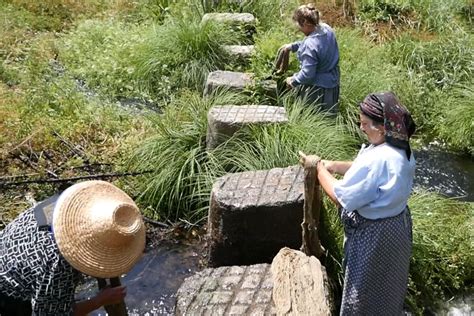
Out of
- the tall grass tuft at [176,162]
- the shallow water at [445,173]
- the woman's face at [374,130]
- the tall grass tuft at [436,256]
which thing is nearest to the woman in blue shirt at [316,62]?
the tall grass tuft at [176,162]

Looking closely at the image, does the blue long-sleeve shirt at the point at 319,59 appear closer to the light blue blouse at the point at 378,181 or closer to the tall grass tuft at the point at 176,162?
the tall grass tuft at the point at 176,162

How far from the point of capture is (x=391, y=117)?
331cm

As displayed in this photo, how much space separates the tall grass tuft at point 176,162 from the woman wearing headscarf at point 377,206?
70.7 inches

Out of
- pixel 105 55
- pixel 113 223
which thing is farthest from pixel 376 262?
pixel 105 55

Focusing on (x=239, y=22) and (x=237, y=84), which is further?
(x=239, y=22)

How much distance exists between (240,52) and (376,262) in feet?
14.5

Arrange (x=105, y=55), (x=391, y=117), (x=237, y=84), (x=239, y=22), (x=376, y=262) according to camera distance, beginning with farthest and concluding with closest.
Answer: (x=239, y=22)
(x=105, y=55)
(x=237, y=84)
(x=376, y=262)
(x=391, y=117)

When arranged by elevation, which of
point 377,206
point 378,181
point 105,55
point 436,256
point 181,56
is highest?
point 378,181

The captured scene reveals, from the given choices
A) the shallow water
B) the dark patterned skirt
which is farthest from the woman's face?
the shallow water

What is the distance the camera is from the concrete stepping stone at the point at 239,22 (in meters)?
8.05

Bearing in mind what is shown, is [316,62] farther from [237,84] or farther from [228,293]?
[228,293]

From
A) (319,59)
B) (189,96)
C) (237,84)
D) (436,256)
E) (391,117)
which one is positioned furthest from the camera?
(189,96)

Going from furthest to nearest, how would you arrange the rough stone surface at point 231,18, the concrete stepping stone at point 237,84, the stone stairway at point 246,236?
the rough stone surface at point 231,18, the concrete stepping stone at point 237,84, the stone stairway at point 246,236

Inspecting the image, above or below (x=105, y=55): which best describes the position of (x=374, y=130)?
above
